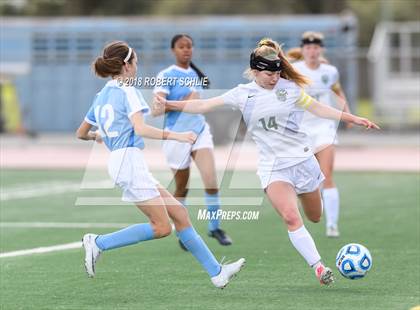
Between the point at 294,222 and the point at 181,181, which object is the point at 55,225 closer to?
the point at 181,181

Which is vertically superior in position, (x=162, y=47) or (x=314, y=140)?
(x=314, y=140)

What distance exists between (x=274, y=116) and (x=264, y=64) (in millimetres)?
461

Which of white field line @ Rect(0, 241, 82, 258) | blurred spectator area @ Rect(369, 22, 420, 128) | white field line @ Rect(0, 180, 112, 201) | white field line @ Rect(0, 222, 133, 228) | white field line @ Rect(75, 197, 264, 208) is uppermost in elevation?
white field line @ Rect(0, 241, 82, 258)

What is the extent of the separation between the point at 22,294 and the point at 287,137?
2.55 metres

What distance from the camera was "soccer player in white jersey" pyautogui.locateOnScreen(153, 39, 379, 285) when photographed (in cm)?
893

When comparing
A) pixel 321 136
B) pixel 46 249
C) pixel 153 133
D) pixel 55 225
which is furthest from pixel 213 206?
pixel 153 133

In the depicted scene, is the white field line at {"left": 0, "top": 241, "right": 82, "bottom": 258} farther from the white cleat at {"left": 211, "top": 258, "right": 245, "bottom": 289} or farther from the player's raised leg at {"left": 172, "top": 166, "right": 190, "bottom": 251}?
the white cleat at {"left": 211, "top": 258, "right": 245, "bottom": 289}

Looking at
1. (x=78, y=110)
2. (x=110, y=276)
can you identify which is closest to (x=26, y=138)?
(x=78, y=110)

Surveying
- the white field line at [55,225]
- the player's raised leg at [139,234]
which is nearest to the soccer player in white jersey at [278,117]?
the player's raised leg at [139,234]

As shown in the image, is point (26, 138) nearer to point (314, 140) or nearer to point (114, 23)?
point (114, 23)

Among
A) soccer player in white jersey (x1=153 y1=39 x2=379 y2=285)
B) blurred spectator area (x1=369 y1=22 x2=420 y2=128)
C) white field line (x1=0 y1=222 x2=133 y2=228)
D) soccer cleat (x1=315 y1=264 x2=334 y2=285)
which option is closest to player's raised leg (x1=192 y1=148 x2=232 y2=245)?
white field line (x1=0 y1=222 x2=133 y2=228)

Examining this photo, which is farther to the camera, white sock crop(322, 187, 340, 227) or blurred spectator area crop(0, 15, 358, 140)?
blurred spectator area crop(0, 15, 358, 140)

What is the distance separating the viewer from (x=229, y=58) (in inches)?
1348

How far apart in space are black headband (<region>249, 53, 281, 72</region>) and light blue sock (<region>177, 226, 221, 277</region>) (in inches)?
57.5
